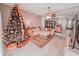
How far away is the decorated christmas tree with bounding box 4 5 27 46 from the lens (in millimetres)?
2315

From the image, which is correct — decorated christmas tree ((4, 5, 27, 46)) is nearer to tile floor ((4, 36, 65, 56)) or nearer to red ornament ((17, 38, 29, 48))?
red ornament ((17, 38, 29, 48))

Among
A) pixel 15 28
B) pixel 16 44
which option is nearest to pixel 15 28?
pixel 15 28

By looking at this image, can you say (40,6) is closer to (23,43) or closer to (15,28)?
(15,28)

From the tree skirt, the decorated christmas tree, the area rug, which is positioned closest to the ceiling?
the decorated christmas tree

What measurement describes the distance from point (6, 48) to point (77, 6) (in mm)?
1474

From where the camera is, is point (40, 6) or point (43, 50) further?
point (43, 50)

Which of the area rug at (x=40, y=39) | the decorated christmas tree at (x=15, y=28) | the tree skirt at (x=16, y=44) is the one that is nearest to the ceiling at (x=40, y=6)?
the decorated christmas tree at (x=15, y=28)

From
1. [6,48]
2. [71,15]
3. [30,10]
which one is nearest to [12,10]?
[30,10]

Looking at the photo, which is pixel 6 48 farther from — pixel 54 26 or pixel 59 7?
pixel 59 7

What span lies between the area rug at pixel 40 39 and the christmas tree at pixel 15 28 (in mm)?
198

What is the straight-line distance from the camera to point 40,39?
2371mm

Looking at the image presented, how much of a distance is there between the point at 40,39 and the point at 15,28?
501 millimetres

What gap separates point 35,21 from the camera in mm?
2318

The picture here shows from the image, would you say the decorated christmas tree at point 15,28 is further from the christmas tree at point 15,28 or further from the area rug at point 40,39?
the area rug at point 40,39
